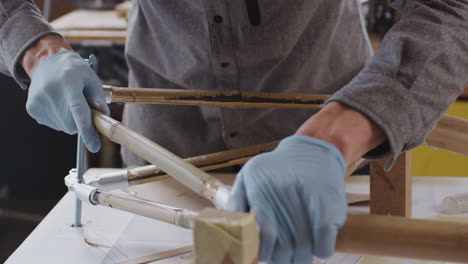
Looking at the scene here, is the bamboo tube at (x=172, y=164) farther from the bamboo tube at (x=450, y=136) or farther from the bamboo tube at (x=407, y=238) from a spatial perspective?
the bamboo tube at (x=450, y=136)

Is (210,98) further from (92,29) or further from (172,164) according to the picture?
(92,29)

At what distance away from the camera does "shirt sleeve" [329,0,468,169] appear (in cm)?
84

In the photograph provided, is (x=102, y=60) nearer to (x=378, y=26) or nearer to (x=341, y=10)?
(x=378, y=26)

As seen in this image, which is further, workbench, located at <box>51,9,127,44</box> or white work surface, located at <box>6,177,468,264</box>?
workbench, located at <box>51,9,127,44</box>

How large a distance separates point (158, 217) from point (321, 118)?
32 cm

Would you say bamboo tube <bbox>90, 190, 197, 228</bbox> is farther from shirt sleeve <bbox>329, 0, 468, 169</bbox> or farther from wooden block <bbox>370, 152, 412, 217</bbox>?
wooden block <bbox>370, 152, 412, 217</bbox>

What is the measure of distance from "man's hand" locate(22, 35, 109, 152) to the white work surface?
196 mm

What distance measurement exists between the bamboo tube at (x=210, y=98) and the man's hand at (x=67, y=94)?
6 cm

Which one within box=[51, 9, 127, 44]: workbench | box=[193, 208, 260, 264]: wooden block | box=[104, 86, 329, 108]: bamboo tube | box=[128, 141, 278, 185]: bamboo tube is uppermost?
box=[193, 208, 260, 264]: wooden block

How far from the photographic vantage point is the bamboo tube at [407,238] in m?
0.70

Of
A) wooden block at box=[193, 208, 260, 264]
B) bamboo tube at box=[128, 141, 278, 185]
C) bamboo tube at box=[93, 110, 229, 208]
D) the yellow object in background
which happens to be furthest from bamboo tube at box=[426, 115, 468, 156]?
the yellow object in background

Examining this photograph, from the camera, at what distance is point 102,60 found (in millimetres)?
2787

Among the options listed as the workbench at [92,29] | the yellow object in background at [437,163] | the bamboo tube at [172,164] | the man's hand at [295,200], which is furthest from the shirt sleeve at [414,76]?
the workbench at [92,29]

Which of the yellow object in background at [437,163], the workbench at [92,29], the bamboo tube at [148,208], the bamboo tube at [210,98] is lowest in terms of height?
the yellow object in background at [437,163]
